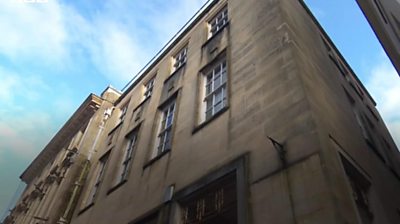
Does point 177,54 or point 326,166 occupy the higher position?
Result: point 177,54

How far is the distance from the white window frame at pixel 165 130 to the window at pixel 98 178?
3.86m

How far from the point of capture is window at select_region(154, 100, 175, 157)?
436 inches

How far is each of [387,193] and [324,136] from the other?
3979mm

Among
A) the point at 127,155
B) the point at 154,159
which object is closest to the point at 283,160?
the point at 154,159

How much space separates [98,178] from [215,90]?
7732 millimetres

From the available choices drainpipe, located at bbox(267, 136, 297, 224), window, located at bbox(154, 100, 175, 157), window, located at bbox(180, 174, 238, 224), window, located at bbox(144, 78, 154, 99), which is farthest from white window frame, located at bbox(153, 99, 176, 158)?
drainpipe, located at bbox(267, 136, 297, 224)

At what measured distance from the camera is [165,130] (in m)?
11.7

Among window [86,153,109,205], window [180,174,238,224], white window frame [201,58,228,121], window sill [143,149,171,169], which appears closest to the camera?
window [180,174,238,224]

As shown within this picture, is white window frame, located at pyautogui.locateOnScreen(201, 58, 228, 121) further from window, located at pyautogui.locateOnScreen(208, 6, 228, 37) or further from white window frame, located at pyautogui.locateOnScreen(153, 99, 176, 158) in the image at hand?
window, located at pyautogui.locateOnScreen(208, 6, 228, 37)

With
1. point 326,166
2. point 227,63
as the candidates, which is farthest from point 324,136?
point 227,63

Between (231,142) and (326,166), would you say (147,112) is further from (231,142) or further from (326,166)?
(326,166)

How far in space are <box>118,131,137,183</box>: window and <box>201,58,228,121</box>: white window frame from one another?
406 centimetres

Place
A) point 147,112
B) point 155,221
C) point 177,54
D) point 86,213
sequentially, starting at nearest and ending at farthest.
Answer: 1. point 155,221
2. point 86,213
3. point 147,112
4. point 177,54

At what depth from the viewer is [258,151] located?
6.79 m
